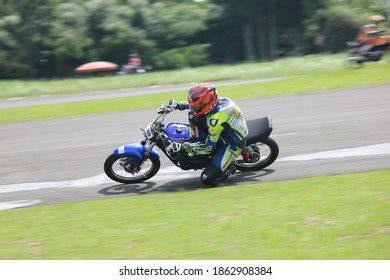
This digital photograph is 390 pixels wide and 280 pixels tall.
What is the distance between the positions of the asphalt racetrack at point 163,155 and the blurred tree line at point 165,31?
28.5 metres

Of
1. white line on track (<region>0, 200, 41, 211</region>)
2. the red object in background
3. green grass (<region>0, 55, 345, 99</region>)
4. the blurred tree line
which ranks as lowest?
white line on track (<region>0, 200, 41, 211</region>)

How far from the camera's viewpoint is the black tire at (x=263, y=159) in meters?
10.2

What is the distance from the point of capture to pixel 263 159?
10305 mm

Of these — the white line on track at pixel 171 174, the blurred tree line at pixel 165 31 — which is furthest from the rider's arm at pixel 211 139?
the blurred tree line at pixel 165 31

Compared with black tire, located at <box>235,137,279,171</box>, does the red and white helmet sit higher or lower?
higher

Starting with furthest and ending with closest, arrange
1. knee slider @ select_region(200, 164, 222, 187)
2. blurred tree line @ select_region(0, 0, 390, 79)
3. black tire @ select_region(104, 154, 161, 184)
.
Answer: blurred tree line @ select_region(0, 0, 390, 79)
black tire @ select_region(104, 154, 161, 184)
knee slider @ select_region(200, 164, 222, 187)

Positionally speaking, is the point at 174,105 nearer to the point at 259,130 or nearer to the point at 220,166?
the point at 220,166

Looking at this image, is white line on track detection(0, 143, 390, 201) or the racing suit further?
white line on track detection(0, 143, 390, 201)

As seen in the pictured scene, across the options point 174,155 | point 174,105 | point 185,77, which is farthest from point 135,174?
point 185,77

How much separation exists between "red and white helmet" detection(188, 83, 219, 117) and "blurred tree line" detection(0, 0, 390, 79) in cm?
3702

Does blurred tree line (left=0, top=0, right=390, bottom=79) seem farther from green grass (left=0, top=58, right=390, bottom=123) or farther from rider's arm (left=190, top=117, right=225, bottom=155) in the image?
rider's arm (left=190, top=117, right=225, bottom=155)

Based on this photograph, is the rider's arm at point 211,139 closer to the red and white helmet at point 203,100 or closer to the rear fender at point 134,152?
the red and white helmet at point 203,100

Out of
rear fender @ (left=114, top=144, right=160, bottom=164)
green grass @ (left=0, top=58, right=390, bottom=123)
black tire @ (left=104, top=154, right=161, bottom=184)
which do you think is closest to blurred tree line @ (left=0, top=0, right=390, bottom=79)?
green grass @ (left=0, top=58, right=390, bottom=123)

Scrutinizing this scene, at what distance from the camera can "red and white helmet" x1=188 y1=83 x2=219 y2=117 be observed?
9.35 meters
